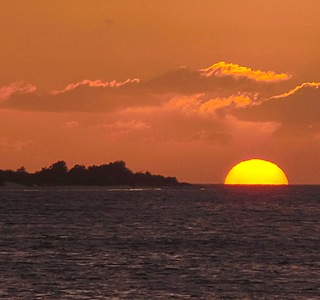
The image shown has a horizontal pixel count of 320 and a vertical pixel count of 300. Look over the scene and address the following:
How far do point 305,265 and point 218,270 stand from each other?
6397 millimetres

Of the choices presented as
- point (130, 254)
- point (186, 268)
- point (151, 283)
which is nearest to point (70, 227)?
point (130, 254)

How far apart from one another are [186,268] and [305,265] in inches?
312

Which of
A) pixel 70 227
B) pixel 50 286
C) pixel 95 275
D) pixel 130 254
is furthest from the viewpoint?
pixel 70 227

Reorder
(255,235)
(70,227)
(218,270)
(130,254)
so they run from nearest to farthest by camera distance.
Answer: (218,270) → (130,254) → (255,235) → (70,227)

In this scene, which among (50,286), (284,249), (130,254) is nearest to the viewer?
(50,286)

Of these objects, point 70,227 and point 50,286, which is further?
point 70,227

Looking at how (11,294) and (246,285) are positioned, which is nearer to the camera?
(11,294)

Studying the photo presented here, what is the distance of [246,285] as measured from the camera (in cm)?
4694

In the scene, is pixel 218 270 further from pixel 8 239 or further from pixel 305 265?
pixel 8 239

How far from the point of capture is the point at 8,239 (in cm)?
7525

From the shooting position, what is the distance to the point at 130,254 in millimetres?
63062

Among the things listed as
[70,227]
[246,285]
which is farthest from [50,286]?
[70,227]

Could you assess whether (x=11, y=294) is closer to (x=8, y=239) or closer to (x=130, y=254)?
(x=130, y=254)

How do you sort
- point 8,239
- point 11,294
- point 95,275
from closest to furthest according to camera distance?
1. point 11,294
2. point 95,275
3. point 8,239
